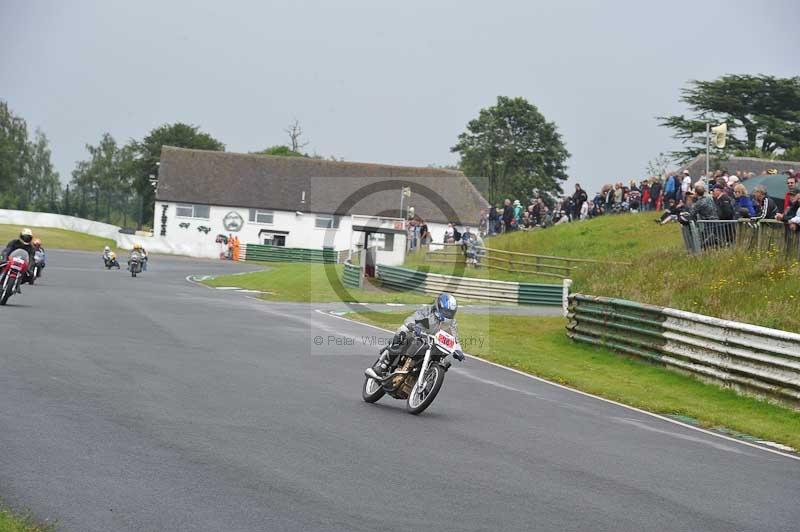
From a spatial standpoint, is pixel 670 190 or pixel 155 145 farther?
pixel 155 145

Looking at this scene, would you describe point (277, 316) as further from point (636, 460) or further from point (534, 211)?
point (534, 211)

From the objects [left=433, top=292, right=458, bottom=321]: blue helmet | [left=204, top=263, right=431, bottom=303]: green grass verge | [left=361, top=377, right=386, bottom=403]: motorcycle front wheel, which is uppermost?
[left=433, top=292, right=458, bottom=321]: blue helmet

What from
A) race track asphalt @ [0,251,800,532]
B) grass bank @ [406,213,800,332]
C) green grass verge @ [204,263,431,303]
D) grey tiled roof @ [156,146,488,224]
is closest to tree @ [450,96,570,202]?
grey tiled roof @ [156,146,488,224]

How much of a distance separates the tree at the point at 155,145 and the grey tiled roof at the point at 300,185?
61.0ft

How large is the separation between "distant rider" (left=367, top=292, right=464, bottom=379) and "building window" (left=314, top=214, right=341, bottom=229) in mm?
77741

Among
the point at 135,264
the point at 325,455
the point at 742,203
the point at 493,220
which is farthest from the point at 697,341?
the point at 135,264

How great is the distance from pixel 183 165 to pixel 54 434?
290ft

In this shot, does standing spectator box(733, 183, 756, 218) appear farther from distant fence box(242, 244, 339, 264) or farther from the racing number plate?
distant fence box(242, 244, 339, 264)

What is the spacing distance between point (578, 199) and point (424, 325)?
111 ft

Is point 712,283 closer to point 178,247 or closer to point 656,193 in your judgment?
point 656,193

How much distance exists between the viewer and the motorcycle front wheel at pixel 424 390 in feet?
39.8

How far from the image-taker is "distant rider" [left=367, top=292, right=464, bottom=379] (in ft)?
40.9

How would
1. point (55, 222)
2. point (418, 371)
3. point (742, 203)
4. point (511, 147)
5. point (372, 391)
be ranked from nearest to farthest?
point (418, 371)
point (372, 391)
point (742, 203)
point (55, 222)
point (511, 147)

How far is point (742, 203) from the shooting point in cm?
2352
